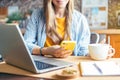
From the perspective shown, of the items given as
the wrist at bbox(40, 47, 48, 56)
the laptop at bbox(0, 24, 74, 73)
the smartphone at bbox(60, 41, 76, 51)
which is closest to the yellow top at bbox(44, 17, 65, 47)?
the wrist at bbox(40, 47, 48, 56)

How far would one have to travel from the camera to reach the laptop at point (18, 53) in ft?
3.14

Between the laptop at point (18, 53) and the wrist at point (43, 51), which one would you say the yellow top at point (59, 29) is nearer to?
the wrist at point (43, 51)

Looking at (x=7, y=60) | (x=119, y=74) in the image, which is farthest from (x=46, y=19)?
(x=119, y=74)

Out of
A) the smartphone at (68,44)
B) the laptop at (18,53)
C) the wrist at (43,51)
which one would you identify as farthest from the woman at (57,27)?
the laptop at (18,53)

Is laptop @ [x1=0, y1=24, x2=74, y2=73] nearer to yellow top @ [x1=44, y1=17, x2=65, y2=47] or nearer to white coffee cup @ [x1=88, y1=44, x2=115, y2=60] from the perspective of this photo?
white coffee cup @ [x1=88, y1=44, x2=115, y2=60]

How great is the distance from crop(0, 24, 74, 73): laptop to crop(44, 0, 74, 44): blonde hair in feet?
1.60


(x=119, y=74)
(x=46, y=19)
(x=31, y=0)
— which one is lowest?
(x=119, y=74)

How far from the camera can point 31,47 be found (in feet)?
5.01

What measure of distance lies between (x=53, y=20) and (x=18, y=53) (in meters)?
0.73

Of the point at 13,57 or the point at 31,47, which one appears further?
the point at 31,47

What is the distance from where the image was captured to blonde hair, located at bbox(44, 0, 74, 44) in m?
1.67

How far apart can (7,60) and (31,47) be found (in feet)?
1.10

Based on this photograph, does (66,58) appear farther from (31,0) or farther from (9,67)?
(31,0)

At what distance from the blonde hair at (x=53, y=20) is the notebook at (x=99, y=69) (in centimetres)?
54
